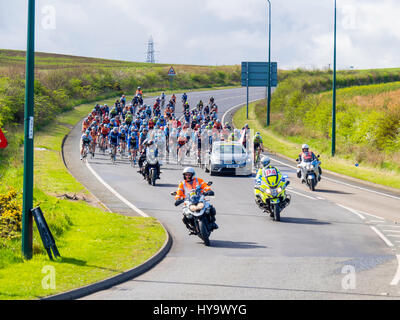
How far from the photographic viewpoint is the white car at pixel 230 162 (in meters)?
30.2

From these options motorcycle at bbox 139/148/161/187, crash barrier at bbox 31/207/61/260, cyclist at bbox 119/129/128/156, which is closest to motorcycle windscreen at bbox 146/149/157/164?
motorcycle at bbox 139/148/161/187

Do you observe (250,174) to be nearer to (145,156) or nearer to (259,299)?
(145,156)

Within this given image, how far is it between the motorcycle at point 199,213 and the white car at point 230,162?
14.0 meters

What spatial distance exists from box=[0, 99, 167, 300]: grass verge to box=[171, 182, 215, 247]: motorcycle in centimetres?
95

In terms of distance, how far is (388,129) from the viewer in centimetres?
3775

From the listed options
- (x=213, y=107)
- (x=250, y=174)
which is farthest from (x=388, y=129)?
(x=213, y=107)

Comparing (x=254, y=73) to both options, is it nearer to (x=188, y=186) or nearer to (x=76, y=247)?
(x=188, y=186)

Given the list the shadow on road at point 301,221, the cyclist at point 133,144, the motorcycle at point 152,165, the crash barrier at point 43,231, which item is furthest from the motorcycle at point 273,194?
the cyclist at point 133,144

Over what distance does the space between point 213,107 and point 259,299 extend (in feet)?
155

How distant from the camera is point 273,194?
63.4 ft

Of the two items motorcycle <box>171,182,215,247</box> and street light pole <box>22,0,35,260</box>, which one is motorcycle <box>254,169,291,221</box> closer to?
motorcycle <box>171,182,215,247</box>

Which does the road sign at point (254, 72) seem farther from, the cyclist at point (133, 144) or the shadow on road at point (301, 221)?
the shadow on road at point (301, 221)

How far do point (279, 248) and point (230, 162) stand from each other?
48.0 feet
